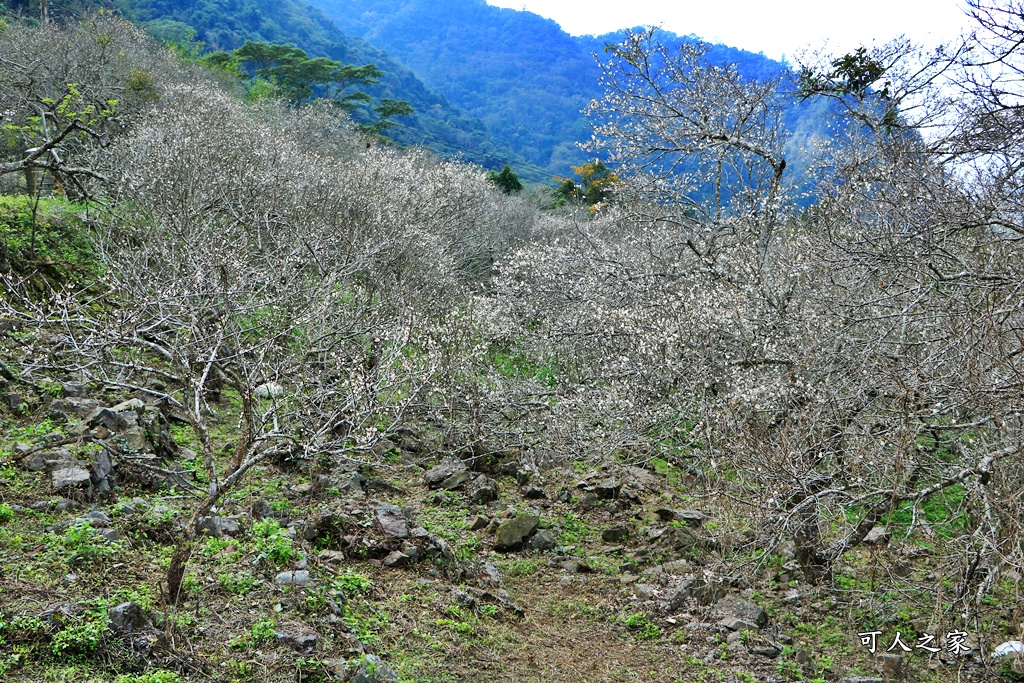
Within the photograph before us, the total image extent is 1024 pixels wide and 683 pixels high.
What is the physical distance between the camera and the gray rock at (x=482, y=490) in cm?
801

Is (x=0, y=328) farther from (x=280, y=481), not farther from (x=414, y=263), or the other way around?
(x=414, y=263)

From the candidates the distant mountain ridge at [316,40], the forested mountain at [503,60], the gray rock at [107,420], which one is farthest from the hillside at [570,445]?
the forested mountain at [503,60]

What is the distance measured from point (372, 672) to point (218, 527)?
2119 millimetres

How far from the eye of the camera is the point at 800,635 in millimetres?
5699

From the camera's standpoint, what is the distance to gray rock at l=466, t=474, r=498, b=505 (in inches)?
315

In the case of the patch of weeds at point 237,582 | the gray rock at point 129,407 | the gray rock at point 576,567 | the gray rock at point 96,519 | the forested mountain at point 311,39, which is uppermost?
the forested mountain at point 311,39

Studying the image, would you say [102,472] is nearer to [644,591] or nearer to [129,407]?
[129,407]

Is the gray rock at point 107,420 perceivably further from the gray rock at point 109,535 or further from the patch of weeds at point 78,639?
the patch of weeds at point 78,639

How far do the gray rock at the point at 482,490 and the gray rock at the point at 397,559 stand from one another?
2.08 m

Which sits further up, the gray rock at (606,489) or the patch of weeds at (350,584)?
the gray rock at (606,489)

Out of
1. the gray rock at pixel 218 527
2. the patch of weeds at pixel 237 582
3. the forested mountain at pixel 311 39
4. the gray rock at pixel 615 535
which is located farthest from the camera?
the forested mountain at pixel 311 39

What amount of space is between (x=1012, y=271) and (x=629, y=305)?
19.7 ft

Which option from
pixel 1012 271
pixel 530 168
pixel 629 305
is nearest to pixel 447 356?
pixel 629 305

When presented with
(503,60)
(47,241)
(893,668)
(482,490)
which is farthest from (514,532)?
(503,60)
